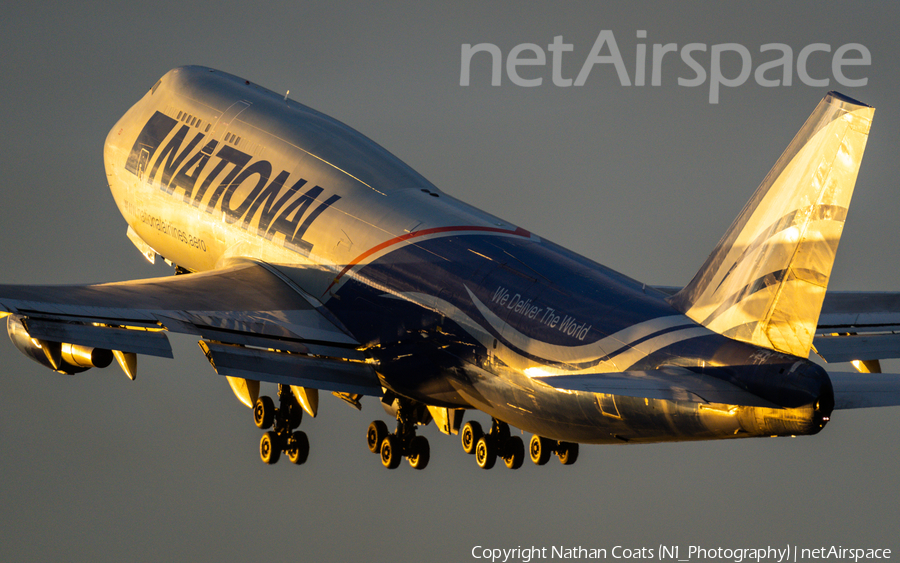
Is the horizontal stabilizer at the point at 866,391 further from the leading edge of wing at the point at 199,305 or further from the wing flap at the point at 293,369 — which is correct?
the leading edge of wing at the point at 199,305

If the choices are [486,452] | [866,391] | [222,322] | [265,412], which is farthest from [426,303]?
[866,391]

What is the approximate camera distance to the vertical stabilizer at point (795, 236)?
2167 cm

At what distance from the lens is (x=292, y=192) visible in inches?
1335

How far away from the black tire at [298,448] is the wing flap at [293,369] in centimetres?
251

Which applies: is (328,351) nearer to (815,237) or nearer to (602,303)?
(602,303)

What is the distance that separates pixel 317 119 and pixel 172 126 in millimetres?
4529

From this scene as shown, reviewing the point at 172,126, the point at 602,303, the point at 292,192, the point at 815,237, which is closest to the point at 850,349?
the point at 602,303

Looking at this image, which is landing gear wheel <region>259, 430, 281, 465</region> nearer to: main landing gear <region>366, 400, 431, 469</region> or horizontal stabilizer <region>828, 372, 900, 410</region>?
main landing gear <region>366, 400, 431, 469</region>

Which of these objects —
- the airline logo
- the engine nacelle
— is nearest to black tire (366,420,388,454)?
the airline logo

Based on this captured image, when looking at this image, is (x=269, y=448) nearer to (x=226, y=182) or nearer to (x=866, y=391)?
(x=226, y=182)

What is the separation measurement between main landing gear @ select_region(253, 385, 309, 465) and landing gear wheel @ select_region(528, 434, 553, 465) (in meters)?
5.59

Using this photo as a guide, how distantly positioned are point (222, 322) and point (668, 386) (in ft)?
37.0

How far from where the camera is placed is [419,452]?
32.9 m

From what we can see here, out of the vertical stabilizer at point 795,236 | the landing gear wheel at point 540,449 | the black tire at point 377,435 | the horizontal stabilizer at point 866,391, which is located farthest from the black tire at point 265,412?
the horizontal stabilizer at point 866,391
